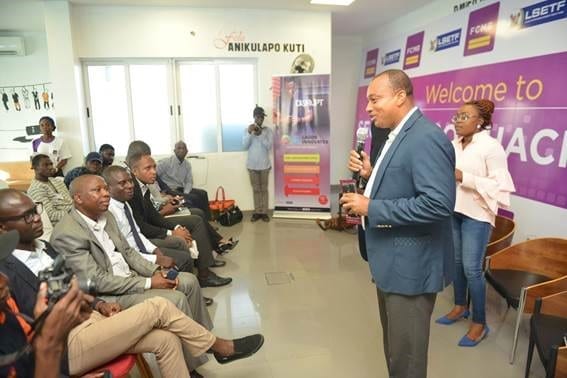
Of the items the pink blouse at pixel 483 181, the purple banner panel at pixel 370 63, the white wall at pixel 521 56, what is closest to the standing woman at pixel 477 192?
the pink blouse at pixel 483 181

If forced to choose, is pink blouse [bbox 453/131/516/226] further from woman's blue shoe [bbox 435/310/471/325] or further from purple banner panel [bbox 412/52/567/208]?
purple banner panel [bbox 412/52/567/208]

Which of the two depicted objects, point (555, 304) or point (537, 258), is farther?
point (537, 258)

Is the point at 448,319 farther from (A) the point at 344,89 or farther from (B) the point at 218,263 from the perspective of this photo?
(A) the point at 344,89

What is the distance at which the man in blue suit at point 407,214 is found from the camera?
1339 millimetres

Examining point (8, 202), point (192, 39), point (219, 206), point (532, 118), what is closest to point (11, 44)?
point (192, 39)

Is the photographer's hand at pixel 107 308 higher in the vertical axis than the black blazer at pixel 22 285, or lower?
lower

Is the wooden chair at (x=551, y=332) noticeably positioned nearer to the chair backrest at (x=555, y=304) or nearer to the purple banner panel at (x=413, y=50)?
the chair backrest at (x=555, y=304)

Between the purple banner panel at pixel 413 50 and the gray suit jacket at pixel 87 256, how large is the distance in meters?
4.88

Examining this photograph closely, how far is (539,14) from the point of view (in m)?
3.32

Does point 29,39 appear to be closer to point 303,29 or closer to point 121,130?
point 121,130

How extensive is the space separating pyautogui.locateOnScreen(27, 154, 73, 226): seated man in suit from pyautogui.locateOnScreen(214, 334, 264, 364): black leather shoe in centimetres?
176

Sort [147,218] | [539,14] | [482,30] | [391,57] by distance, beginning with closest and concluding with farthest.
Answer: [147,218]
[539,14]
[482,30]
[391,57]

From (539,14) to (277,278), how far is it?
3.42 m

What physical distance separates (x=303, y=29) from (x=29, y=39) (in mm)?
4856
